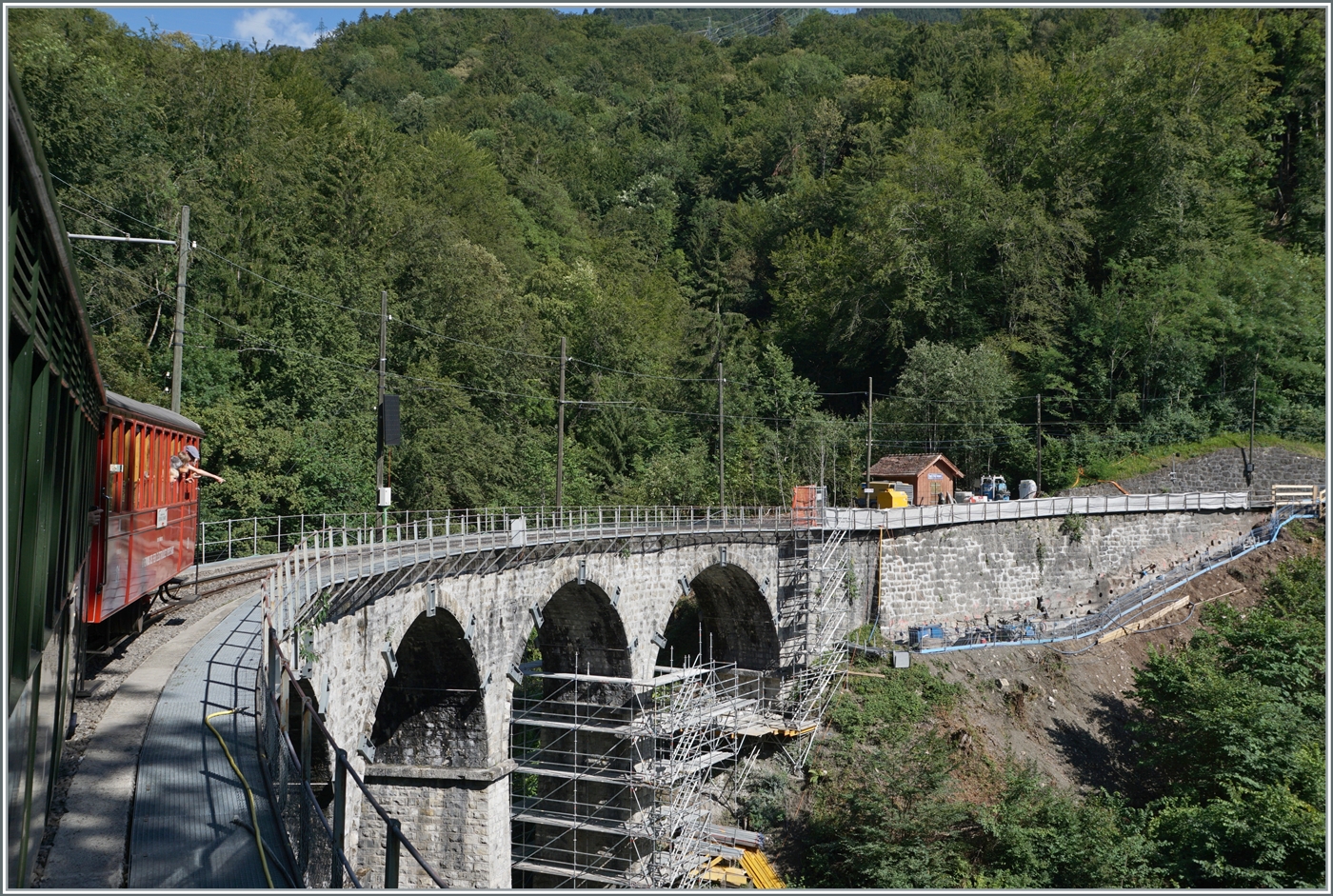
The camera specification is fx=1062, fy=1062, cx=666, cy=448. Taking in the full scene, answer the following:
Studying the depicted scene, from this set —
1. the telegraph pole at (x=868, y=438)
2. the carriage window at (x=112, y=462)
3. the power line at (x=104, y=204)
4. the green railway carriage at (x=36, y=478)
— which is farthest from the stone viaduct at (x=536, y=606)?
the power line at (x=104, y=204)

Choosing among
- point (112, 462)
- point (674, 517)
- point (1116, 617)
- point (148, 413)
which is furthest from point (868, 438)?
point (112, 462)

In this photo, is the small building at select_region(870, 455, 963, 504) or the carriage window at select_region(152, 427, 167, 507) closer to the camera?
the carriage window at select_region(152, 427, 167, 507)

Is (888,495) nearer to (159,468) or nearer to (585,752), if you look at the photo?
(585,752)

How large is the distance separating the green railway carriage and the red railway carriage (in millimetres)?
2762

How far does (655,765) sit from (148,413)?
603 inches

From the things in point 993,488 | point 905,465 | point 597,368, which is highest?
point 597,368

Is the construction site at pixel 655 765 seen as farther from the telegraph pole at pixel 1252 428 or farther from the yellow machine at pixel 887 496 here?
the telegraph pole at pixel 1252 428

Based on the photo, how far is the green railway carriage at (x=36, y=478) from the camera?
191 inches

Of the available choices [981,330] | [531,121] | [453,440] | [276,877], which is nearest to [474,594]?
[276,877]

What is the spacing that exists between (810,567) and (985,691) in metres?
6.53

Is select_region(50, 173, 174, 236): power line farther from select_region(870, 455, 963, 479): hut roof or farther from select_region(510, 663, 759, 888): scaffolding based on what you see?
select_region(870, 455, 963, 479): hut roof

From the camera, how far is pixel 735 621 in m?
33.8

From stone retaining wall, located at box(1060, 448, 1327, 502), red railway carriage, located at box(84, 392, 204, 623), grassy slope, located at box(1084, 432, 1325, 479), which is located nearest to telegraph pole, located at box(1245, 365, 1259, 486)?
stone retaining wall, located at box(1060, 448, 1327, 502)

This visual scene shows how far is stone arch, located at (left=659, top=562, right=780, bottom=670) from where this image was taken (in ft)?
108
